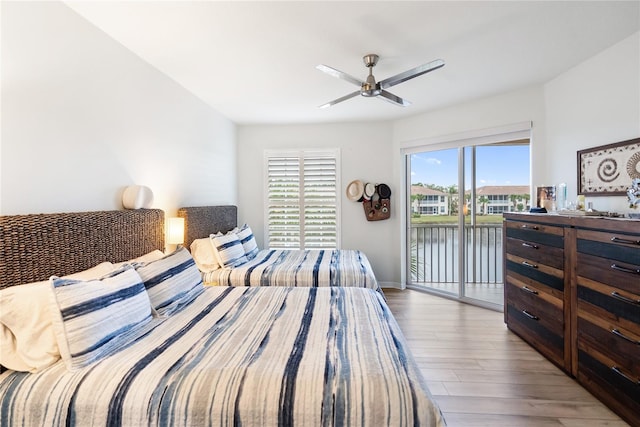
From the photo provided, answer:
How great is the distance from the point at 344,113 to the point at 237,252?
2358mm

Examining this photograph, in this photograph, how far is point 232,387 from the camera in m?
1.14

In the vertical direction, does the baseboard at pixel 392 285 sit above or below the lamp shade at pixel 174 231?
below

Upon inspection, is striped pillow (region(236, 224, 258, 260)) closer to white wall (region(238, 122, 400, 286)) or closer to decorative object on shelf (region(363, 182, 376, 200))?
white wall (region(238, 122, 400, 286))

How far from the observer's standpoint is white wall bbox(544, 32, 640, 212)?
2322 mm

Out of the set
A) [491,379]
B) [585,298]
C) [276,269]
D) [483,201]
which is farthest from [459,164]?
[276,269]

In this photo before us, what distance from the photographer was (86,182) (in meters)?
2.01

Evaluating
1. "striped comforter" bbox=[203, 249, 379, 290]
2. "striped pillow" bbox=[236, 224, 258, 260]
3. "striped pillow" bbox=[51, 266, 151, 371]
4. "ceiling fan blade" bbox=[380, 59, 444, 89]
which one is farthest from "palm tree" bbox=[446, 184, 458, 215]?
"striped pillow" bbox=[51, 266, 151, 371]

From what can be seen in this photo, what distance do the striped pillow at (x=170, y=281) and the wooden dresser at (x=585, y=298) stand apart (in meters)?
2.78

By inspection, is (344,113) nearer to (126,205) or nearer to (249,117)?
(249,117)

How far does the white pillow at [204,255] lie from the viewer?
3119 mm

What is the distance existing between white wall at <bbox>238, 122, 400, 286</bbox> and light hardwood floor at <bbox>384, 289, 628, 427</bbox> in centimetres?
143

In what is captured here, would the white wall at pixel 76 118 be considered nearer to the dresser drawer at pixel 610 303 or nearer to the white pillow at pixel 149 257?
the white pillow at pixel 149 257

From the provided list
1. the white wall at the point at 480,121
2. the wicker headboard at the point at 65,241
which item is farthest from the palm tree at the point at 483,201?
the wicker headboard at the point at 65,241

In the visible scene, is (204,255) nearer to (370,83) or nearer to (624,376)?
(370,83)
